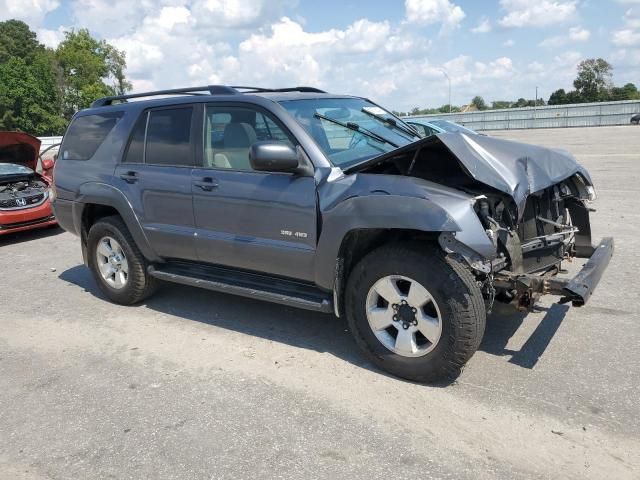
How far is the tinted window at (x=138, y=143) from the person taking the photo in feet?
16.5

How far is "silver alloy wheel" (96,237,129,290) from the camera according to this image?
534cm

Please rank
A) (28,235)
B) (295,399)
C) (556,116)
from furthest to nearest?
(556,116)
(28,235)
(295,399)

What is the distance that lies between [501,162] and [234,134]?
2069mm

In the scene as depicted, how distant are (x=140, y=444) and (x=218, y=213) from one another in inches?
73.5

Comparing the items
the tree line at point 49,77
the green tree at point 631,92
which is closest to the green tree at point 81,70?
the tree line at point 49,77

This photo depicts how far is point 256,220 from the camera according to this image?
13.5 ft

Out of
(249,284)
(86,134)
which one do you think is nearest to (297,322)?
(249,284)

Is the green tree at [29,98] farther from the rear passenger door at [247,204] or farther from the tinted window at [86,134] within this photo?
the rear passenger door at [247,204]

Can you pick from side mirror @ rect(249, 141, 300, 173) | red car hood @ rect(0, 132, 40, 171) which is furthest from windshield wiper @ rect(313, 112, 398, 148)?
red car hood @ rect(0, 132, 40, 171)

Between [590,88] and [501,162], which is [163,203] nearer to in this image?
[501,162]

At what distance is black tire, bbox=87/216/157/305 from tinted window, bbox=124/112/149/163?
640 millimetres

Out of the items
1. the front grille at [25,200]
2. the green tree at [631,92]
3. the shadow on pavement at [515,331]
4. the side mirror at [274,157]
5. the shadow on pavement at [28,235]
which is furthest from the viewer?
the green tree at [631,92]

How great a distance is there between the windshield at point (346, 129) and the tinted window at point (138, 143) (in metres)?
1.54

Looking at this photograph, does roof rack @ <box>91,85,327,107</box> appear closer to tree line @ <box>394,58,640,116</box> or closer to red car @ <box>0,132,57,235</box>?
red car @ <box>0,132,57,235</box>
